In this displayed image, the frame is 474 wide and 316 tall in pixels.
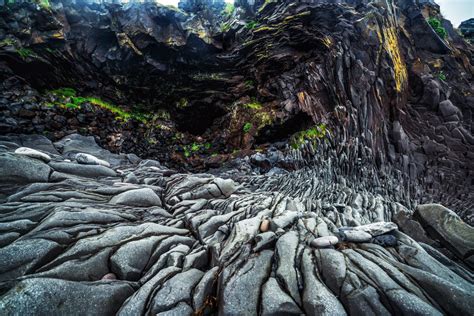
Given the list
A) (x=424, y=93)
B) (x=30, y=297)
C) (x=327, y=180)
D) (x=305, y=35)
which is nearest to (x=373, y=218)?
(x=327, y=180)

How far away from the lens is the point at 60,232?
366 centimetres

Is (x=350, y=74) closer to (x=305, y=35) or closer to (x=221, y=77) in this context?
(x=305, y=35)

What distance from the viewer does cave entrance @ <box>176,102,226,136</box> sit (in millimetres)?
19641

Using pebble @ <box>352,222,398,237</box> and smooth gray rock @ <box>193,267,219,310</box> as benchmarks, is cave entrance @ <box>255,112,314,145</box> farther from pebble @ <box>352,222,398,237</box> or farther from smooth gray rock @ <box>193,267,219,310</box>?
smooth gray rock @ <box>193,267,219,310</box>

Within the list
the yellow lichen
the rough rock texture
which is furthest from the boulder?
the yellow lichen

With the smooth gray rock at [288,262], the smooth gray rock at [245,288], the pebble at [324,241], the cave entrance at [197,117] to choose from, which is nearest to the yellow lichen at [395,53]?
the cave entrance at [197,117]

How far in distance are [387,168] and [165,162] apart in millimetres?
15079

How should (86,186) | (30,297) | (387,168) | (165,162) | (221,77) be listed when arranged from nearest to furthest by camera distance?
(30,297) → (86,186) → (387,168) → (165,162) → (221,77)

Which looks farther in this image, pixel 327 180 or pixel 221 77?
pixel 221 77

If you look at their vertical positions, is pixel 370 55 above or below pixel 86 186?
above

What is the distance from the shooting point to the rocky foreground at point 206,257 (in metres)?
2.65

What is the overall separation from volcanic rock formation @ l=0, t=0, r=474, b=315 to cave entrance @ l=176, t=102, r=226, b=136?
0.14m

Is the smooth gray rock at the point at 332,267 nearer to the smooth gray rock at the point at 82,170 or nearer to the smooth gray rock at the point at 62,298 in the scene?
the smooth gray rock at the point at 62,298

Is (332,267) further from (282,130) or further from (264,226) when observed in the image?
(282,130)
